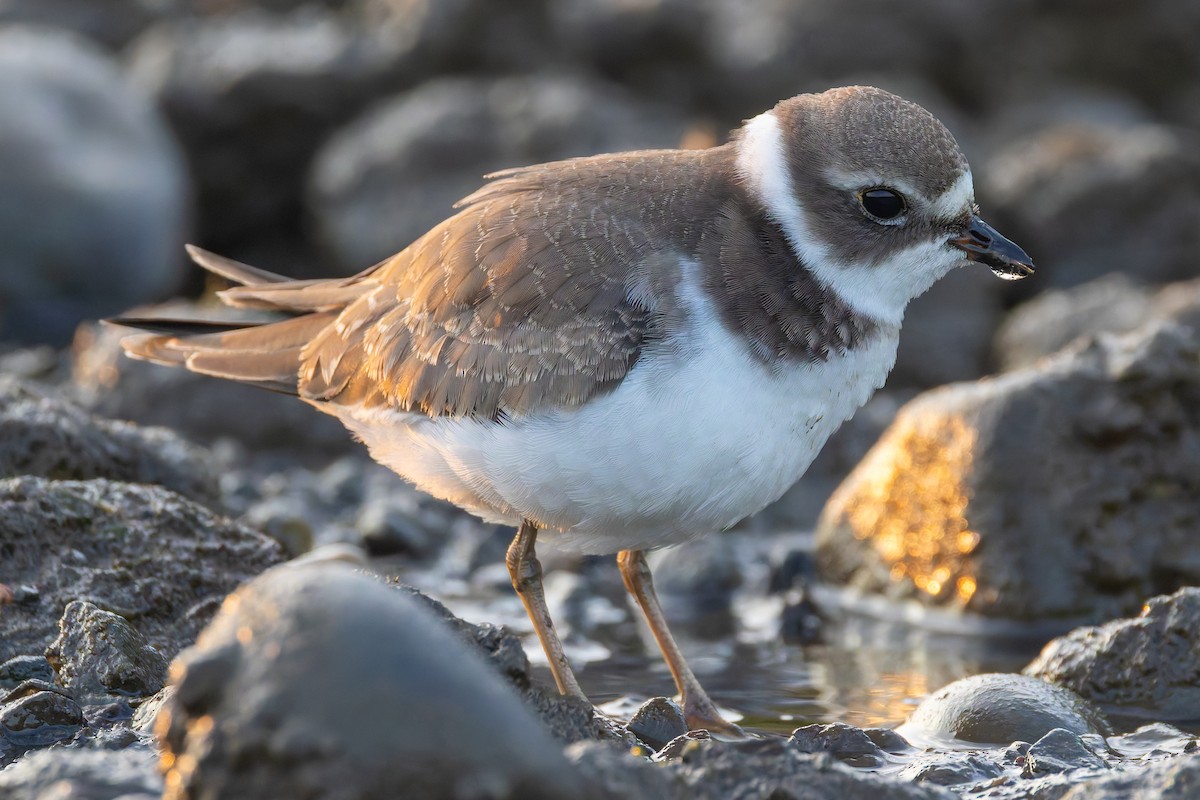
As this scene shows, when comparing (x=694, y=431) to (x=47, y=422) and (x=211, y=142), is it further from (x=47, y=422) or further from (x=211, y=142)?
(x=211, y=142)

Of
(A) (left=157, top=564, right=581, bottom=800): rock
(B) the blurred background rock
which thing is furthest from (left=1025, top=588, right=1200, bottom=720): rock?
(B) the blurred background rock

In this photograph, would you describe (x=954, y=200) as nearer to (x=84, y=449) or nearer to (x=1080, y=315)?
(x=84, y=449)

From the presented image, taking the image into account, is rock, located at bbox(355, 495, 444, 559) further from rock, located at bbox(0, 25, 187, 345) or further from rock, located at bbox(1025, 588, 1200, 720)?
rock, located at bbox(0, 25, 187, 345)

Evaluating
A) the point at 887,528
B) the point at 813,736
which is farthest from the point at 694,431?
the point at 887,528

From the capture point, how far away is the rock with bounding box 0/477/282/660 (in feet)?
18.8

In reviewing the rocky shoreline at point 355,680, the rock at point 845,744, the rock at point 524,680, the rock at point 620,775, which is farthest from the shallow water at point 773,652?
the rock at point 620,775

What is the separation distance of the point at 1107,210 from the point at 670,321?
9310mm

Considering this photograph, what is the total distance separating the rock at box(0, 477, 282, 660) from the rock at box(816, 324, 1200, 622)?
12.4 ft

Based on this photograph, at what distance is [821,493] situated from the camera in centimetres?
993

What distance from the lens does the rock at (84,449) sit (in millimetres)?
6699

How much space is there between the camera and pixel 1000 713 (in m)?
5.71

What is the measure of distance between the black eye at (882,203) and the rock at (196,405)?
5.78 m

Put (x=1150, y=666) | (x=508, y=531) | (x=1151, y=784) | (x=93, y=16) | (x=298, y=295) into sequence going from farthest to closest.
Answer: (x=93, y=16), (x=508, y=531), (x=298, y=295), (x=1150, y=666), (x=1151, y=784)

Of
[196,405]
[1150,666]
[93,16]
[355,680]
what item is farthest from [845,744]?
[93,16]
